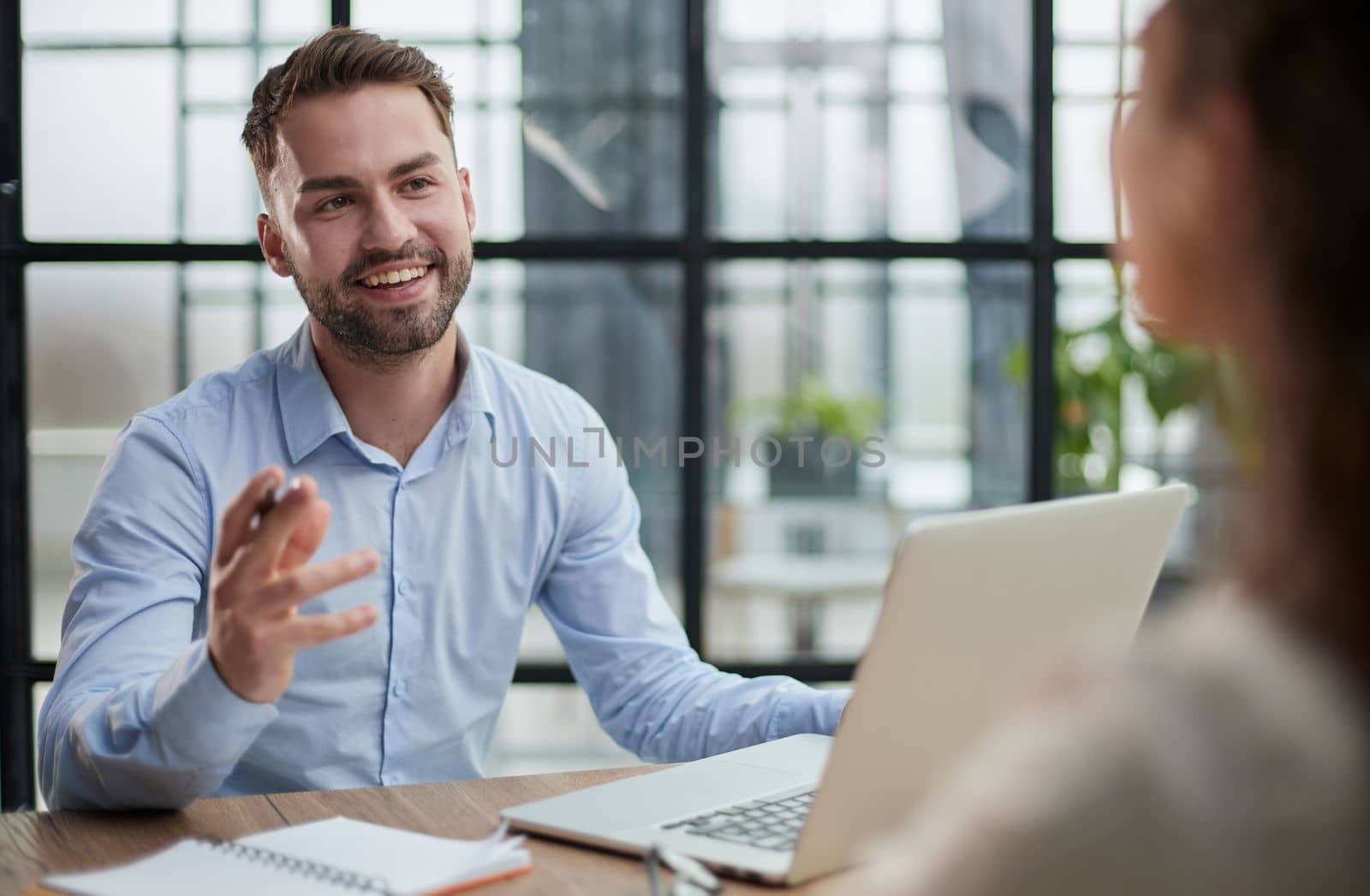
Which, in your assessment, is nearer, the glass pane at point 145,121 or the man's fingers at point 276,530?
the man's fingers at point 276,530

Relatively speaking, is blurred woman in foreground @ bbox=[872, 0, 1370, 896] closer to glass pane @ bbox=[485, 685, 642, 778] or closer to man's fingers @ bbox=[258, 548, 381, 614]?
man's fingers @ bbox=[258, 548, 381, 614]

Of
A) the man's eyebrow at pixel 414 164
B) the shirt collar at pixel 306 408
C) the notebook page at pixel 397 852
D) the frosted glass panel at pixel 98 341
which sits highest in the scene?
the man's eyebrow at pixel 414 164

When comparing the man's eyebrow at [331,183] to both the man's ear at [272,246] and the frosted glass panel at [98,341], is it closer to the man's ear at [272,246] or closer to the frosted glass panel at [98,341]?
the man's ear at [272,246]

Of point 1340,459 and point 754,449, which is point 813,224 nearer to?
point 754,449

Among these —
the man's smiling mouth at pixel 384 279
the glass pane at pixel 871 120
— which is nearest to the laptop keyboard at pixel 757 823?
the man's smiling mouth at pixel 384 279

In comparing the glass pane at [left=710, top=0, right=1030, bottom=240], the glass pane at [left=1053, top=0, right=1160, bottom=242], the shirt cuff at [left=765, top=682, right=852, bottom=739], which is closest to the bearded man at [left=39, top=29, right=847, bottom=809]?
the shirt cuff at [left=765, top=682, right=852, bottom=739]

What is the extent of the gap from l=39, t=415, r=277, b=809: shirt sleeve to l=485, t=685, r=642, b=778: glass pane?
935 millimetres

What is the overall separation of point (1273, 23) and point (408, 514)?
1.65 metres

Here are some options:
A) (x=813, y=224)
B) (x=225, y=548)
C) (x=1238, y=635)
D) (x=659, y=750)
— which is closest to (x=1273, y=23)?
(x=1238, y=635)

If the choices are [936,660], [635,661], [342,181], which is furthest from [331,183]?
[936,660]

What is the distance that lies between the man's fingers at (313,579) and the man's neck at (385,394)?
859 mm

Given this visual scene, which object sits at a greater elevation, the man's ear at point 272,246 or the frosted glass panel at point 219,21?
the frosted glass panel at point 219,21

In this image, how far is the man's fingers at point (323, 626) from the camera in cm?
116

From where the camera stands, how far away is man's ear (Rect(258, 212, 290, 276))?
7.29ft
